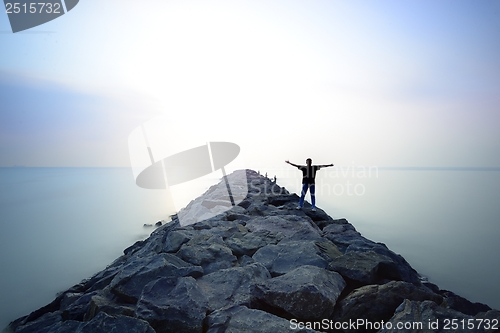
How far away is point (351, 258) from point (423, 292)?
95 cm

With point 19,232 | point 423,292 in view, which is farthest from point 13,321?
point 19,232

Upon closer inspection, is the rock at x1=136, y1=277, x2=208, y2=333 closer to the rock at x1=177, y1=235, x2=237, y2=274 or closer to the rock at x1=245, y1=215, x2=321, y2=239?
the rock at x1=177, y1=235, x2=237, y2=274

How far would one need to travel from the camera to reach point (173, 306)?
3197 millimetres

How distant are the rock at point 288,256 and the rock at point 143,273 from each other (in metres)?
1.00

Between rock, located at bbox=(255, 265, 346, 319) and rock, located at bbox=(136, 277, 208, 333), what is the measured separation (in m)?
0.72

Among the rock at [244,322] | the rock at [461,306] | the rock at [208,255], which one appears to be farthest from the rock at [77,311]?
the rock at [461,306]

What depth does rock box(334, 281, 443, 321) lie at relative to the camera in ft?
10.8

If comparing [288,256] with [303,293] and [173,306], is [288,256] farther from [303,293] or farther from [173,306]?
[173,306]

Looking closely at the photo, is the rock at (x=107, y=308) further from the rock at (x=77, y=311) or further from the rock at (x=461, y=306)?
the rock at (x=461, y=306)

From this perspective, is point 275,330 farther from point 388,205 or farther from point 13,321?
point 388,205

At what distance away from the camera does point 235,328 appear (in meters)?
2.90

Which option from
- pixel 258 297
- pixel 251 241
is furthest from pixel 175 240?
pixel 258 297

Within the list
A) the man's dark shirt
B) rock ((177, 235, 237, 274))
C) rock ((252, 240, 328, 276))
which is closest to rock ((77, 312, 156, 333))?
rock ((177, 235, 237, 274))

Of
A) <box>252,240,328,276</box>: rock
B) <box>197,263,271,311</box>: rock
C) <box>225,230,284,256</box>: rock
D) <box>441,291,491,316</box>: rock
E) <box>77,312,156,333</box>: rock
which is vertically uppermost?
<box>77,312,156,333</box>: rock
